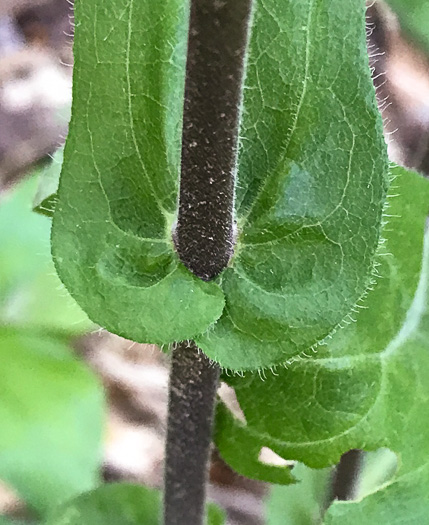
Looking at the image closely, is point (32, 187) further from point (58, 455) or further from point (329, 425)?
point (329, 425)

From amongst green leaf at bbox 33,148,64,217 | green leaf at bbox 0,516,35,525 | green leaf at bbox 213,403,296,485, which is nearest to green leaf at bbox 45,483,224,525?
green leaf at bbox 213,403,296,485

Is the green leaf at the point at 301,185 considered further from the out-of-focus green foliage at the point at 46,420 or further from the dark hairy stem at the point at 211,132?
the out-of-focus green foliage at the point at 46,420

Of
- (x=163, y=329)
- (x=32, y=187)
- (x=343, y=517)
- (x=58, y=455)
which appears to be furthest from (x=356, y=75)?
(x=32, y=187)

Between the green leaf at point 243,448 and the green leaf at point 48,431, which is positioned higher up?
the green leaf at point 243,448

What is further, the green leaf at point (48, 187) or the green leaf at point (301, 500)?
the green leaf at point (301, 500)

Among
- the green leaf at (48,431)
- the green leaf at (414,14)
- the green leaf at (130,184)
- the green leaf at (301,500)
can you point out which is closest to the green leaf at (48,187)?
the green leaf at (130,184)

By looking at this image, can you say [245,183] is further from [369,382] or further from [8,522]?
[8,522]

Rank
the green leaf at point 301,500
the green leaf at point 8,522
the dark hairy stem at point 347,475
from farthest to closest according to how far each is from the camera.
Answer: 1. the green leaf at point 8,522
2. the green leaf at point 301,500
3. the dark hairy stem at point 347,475
